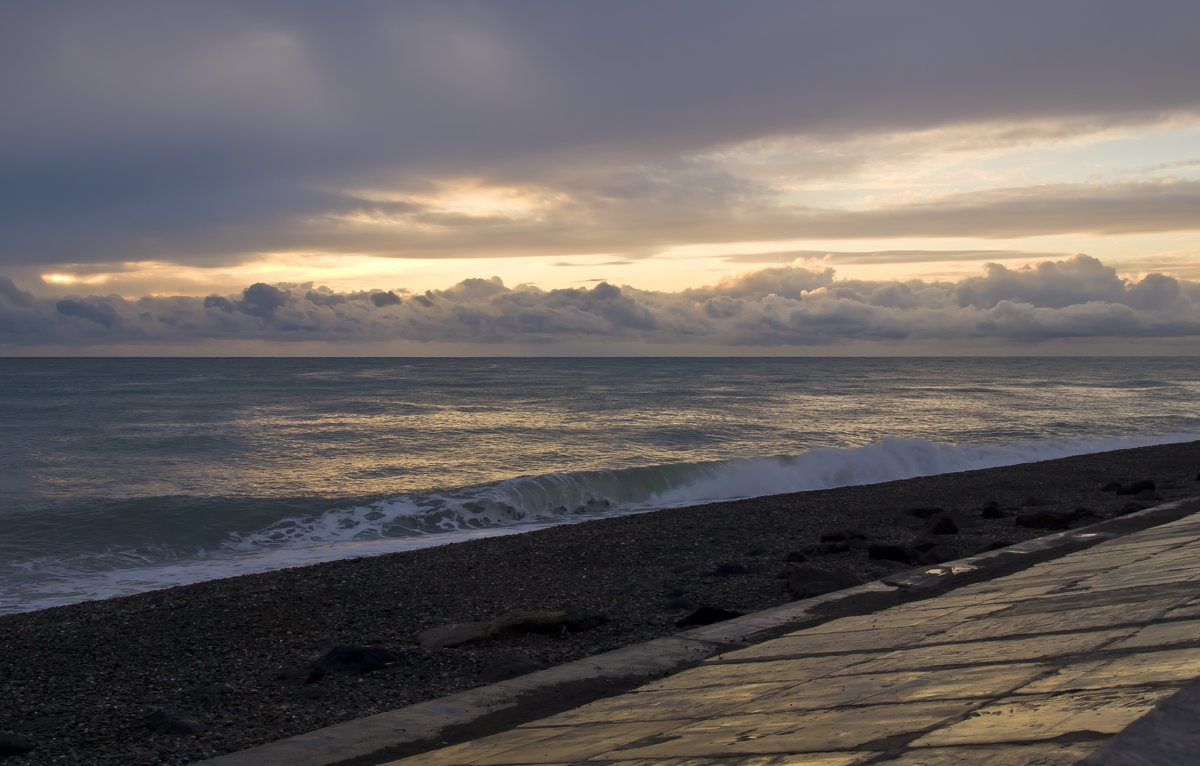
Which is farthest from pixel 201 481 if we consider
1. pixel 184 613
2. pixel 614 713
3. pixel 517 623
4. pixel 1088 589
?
pixel 1088 589

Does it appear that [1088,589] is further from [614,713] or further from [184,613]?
[184,613]

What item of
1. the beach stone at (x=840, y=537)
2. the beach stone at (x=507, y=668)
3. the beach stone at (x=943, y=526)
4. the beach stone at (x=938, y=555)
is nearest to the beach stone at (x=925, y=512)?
the beach stone at (x=943, y=526)

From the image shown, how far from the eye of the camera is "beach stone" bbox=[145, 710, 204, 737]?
17.2 feet

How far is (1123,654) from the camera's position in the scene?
296cm

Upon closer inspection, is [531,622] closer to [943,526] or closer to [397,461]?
[943,526]

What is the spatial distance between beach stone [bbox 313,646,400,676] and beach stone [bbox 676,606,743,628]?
2.52 meters

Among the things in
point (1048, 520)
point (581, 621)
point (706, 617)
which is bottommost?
point (1048, 520)

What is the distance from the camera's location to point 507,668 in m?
6.11

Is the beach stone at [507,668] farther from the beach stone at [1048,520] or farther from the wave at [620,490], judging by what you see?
the wave at [620,490]

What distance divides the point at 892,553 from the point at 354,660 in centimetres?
653

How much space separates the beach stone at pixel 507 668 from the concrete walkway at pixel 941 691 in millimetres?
1382

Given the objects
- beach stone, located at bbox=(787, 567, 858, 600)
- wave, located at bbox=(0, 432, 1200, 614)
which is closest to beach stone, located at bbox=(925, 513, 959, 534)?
beach stone, located at bbox=(787, 567, 858, 600)

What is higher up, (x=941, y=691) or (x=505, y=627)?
(x=941, y=691)

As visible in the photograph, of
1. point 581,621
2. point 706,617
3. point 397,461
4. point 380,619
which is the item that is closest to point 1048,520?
point 706,617
